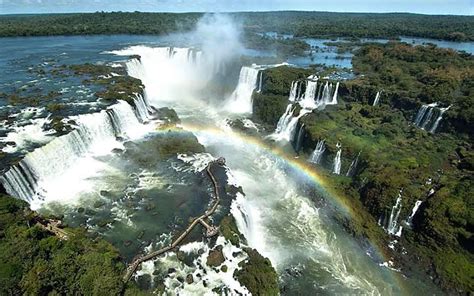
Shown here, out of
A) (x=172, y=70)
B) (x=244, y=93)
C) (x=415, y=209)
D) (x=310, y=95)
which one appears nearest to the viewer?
(x=415, y=209)

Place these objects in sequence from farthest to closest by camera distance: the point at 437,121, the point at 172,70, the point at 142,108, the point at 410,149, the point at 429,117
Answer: the point at 172,70
the point at 142,108
the point at 429,117
the point at 437,121
the point at 410,149

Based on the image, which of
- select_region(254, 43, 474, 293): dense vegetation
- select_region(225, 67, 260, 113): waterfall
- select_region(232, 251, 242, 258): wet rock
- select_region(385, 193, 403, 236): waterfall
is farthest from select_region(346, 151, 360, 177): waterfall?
select_region(225, 67, 260, 113): waterfall

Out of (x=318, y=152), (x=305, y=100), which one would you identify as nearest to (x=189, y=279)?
(x=318, y=152)

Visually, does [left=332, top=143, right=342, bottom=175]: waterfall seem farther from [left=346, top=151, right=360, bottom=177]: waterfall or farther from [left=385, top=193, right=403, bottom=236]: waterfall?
[left=385, top=193, right=403, bottom=236]: waterfall

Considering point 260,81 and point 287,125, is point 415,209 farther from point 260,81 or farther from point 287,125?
point 260,81

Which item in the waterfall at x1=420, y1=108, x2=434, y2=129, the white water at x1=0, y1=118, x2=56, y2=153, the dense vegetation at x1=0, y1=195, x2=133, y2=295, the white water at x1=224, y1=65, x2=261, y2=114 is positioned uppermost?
the dense vegetation at x1=0, y1=195, x2=133, y2=295

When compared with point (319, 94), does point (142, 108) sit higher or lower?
lower
